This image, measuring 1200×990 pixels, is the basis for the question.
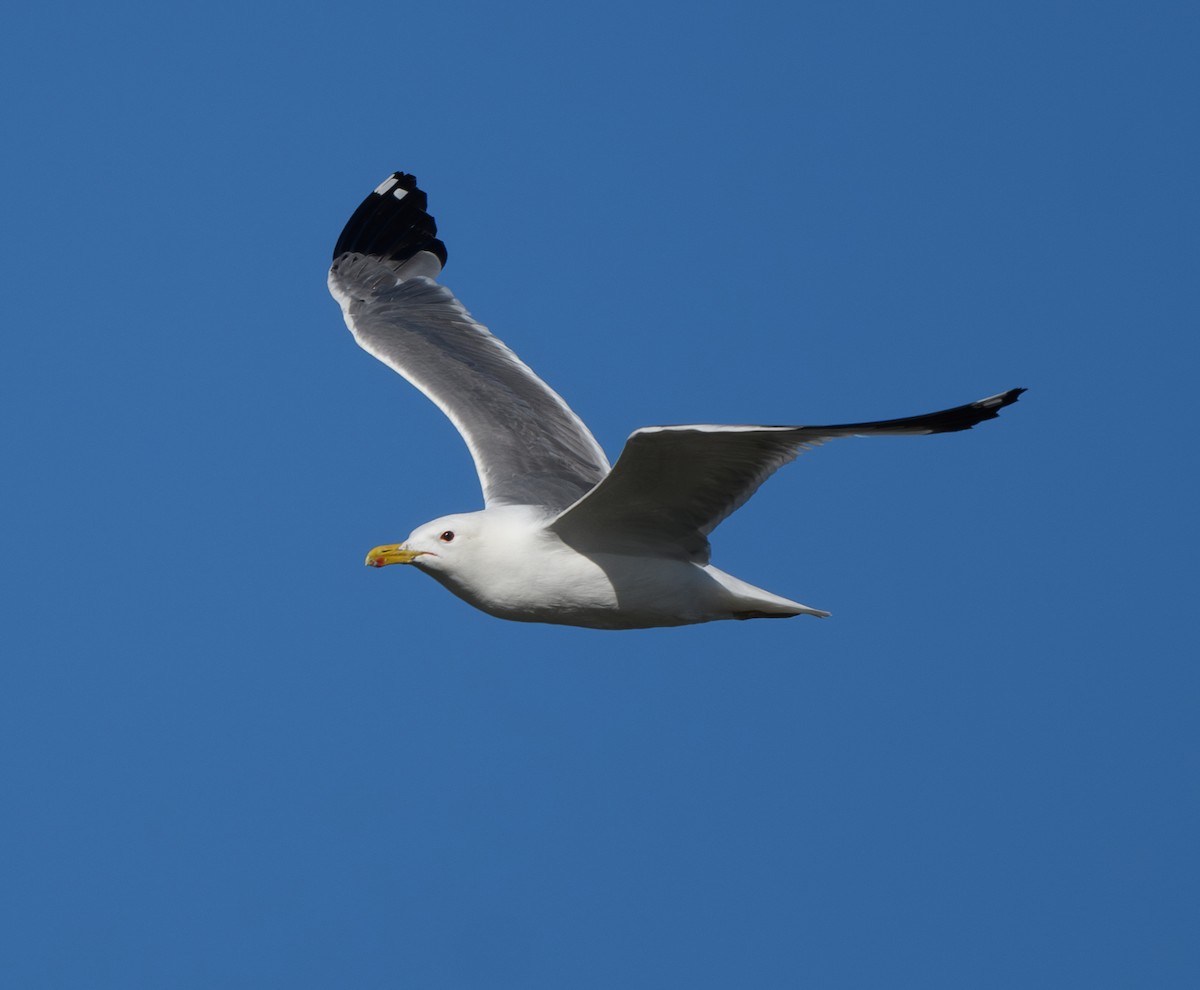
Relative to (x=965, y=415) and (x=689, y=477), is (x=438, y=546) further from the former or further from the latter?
(x=965, y=415)

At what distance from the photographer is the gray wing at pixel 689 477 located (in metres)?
7.39

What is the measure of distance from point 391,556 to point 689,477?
5.38 feet

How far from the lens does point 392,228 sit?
13633 mm

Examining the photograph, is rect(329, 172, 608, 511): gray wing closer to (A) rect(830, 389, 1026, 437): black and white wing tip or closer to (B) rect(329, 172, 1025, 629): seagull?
(B) rect(329, 172, 1025, 629): seagull

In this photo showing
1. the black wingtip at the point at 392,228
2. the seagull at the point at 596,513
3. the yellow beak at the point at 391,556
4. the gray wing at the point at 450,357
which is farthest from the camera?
the black wingtip at the point at 392,228

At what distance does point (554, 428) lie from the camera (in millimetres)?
11148

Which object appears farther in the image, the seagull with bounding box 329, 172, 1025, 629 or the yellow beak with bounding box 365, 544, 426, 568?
the yellow beak with bounding box 365, 544, 426, 568

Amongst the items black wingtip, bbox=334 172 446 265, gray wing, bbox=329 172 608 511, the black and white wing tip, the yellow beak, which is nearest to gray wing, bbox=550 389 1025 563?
the black and white wing tip

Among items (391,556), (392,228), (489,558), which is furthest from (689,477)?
(392,228)

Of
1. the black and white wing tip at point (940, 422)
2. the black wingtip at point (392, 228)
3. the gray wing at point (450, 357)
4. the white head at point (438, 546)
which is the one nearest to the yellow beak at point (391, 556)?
the white head at point (438, 546)

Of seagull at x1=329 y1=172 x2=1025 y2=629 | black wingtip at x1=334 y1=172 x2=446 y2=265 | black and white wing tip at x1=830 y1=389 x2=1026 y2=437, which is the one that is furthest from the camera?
black wingtip at x1=334 y1=172 x2=446 y2=265

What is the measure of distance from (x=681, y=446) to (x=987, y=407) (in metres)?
1.44

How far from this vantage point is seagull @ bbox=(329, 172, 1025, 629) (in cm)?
815

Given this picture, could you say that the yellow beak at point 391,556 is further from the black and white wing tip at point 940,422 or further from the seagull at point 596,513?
the black and white wing tip at point 940,422
